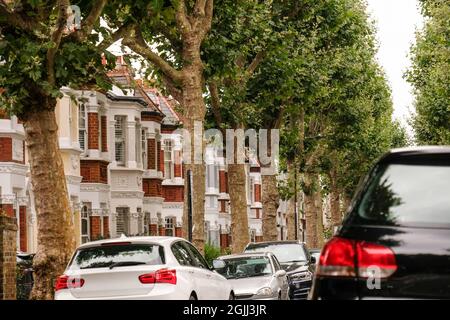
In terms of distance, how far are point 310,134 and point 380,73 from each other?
1089 centimetres

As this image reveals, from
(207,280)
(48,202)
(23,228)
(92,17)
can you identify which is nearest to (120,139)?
(23,228)

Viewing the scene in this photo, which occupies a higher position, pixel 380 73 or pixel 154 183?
pixel 380 73

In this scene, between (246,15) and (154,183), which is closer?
(246,15)

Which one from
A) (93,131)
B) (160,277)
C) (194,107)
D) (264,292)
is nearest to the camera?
(160,277)

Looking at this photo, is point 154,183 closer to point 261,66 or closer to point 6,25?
point 261,66

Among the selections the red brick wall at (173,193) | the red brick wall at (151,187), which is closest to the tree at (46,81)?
the red brick wall at (151,187)

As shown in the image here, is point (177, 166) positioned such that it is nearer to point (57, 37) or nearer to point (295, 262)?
point (295, 262)

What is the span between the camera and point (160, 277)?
45.3 feet

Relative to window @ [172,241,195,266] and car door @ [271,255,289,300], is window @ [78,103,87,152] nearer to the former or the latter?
car door @ [271,255,289,300]

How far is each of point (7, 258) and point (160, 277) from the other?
5.29 metres

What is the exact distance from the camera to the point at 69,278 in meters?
13.9

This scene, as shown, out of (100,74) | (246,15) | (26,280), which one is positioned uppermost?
(246,15)
